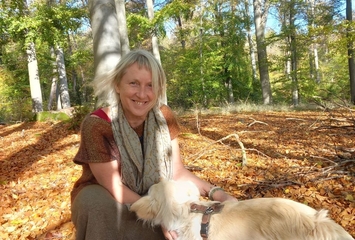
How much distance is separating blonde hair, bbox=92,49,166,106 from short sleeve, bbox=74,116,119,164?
0.25 meters

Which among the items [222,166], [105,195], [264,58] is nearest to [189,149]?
[222,166]

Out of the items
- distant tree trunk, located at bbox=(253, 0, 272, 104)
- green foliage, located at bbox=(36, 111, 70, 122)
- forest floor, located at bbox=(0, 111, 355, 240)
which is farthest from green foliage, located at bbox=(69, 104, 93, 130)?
distant tree trunk, located at bbox=(253, 0, 272, 104)

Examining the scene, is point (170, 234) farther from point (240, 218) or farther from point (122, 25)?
point (122, 25)

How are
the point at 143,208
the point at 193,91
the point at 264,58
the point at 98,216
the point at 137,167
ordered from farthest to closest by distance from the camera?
the point at 193,91 < the point at 264,58 < the point at 137,167 < the point at 98,216 < the point at 143,208

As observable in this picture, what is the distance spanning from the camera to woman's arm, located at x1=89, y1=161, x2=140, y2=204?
84.4 inches

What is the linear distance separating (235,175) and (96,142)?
8.55 feet

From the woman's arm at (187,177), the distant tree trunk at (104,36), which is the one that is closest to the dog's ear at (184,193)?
the woman's arm at (187,177)

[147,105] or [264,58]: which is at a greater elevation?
[264,58]

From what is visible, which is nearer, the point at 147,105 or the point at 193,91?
the point at 147,105

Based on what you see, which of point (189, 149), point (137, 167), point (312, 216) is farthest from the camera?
point (189, 149)

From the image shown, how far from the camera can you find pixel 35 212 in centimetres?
337

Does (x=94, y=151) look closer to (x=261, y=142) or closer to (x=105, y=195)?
(x=105, y=195)

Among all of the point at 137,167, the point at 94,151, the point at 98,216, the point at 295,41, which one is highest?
the point at 295,41

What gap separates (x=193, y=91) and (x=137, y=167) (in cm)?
1831
